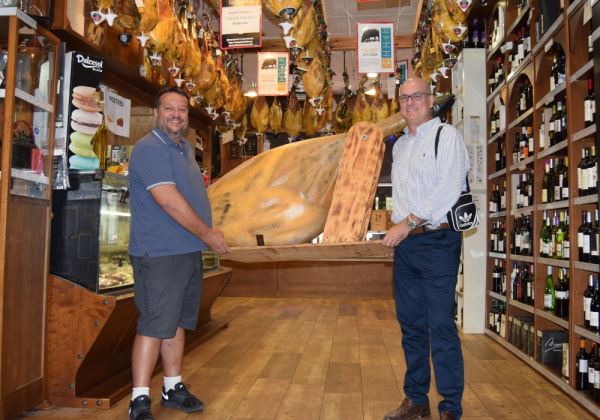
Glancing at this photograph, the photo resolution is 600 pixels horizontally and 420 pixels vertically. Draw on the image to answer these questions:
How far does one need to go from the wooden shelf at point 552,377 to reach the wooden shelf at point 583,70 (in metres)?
1.78

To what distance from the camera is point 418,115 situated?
2564 mm

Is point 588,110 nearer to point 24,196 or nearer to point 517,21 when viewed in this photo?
point 517,21

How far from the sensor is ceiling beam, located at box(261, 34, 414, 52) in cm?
626

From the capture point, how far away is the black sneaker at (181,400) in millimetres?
2850

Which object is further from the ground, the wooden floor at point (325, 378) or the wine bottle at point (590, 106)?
the wine bottle at point (590, 106)

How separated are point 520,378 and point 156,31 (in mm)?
3502

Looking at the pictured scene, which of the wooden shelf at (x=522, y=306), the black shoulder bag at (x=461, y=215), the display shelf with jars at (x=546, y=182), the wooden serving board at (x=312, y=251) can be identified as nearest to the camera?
the wooden serving board at (x=312, y=251)

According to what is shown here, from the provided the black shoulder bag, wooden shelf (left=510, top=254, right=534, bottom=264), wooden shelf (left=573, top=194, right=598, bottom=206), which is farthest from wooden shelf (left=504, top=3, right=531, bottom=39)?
→ the black shoulder bag

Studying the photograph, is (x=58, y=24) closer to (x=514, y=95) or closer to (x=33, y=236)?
(x=33, y=236)

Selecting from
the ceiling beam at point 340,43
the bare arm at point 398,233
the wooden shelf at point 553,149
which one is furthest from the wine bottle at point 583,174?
the ceiling beam at point 340,43

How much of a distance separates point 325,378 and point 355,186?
189 centimetres

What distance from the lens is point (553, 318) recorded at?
11.7ft

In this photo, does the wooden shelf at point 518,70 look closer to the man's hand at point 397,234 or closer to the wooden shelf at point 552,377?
the wooden shelf at point 552,377

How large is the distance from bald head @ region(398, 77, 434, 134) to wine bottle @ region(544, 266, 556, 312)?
1.98 m
